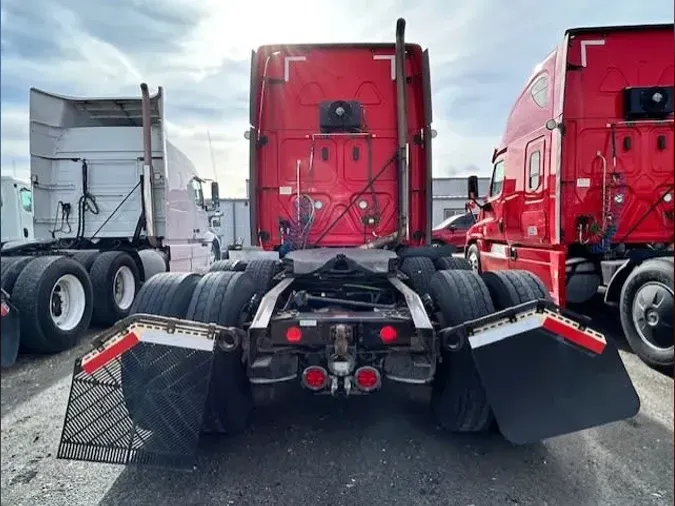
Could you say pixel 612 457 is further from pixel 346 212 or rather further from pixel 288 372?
pixel 346 212

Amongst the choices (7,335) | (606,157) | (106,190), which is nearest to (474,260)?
(606,157)

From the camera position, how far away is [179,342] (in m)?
2.22

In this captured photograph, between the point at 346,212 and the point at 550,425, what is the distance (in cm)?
267

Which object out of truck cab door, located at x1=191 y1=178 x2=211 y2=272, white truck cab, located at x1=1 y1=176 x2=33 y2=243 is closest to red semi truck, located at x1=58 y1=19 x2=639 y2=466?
truck cab door, located at x1=191 y1=178 x2=211 y2=272

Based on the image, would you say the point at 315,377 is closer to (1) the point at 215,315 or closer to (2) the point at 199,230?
(1) the point at 215,315

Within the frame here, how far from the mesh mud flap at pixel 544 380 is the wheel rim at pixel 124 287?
570 centimetres

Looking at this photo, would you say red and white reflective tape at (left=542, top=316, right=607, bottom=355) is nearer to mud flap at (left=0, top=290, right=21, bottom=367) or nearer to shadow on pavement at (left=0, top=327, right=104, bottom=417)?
mud flap at (left=0, top=290, right=21, bottom=367)

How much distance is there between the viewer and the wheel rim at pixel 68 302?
15.7 feet

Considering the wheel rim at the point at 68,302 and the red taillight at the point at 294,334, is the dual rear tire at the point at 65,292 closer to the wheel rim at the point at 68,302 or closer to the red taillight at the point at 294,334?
the wheel rim at the point at 68,302

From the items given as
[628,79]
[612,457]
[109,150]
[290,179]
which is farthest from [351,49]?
[109,150]

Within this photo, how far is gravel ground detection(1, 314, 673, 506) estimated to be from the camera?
222 centimetres

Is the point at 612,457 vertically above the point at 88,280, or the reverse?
the point at 88,280

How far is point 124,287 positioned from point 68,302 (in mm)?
1385

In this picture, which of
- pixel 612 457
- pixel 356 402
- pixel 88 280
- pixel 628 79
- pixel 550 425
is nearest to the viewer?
pixel 550 425
